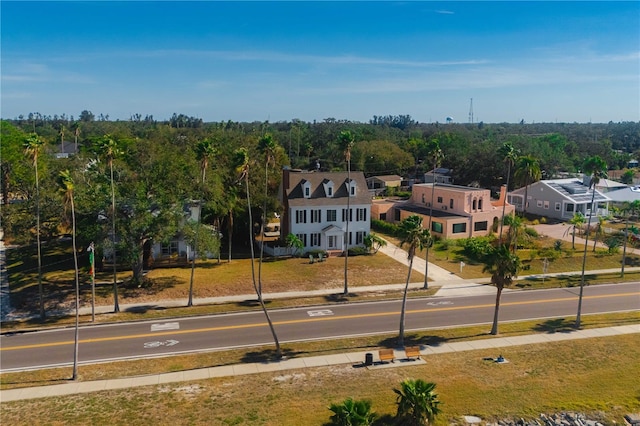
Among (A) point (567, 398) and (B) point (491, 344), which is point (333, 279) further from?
(A) point (567, 398)

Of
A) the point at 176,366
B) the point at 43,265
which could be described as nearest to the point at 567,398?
the point at 176,366

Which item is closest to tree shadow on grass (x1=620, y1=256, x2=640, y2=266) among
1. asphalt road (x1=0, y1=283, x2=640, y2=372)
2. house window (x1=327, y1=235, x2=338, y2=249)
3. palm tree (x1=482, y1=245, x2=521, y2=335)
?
asphalt road (x1=0, y1=283, x2=640, y2=372)

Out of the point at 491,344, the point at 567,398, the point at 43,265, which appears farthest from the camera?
the point at 43,265

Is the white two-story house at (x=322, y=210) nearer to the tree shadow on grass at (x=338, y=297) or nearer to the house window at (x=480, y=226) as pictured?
the tree shadow on grass at (x=338, y=297)

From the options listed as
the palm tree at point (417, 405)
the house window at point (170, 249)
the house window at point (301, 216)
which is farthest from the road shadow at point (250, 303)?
the palm tree at point (417, 405)

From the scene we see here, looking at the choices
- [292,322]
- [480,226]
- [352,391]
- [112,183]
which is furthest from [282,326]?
[480,226]

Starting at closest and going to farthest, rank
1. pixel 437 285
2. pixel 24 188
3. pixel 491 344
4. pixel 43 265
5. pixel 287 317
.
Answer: pixel 491 344 < pixel 287 317 < pixel 437 285 < pixel 43 265 < pixel 24 188

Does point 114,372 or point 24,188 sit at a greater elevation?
point 24,188
